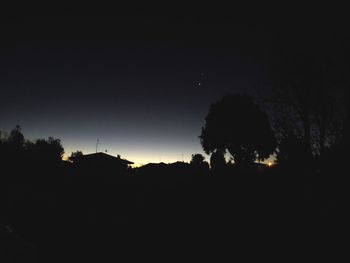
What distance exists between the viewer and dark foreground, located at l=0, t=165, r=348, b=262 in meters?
6.84

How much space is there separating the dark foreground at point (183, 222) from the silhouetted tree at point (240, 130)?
85.0 feet

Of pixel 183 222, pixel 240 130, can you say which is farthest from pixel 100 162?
pixel 183 222

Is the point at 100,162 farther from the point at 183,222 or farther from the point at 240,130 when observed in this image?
the point at 183,222

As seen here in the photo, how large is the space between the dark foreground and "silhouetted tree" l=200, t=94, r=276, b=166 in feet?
85.0

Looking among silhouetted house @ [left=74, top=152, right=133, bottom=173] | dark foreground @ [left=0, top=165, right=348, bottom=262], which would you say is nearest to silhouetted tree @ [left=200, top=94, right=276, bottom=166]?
silhouetted house @ [left=74, top=152, right=133, bottom=173]

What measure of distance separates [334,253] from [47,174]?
21367 mm

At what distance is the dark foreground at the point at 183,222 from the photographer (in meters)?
6.84

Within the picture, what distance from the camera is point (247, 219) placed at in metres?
9.47

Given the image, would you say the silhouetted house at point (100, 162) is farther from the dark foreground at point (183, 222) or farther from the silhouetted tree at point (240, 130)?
the dark foreground at point (183, 222)

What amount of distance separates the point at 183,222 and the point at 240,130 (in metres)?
32.8

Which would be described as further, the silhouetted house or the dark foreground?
the silhouetted house

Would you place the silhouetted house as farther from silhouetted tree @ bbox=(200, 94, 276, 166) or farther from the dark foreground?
the dark foreground

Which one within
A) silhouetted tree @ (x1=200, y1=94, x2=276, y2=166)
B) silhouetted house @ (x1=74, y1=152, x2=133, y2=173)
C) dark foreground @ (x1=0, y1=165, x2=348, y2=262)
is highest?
silhouetted tree @ (x1=200, y1=94, x2=276, y2=166)

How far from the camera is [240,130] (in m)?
40.8
